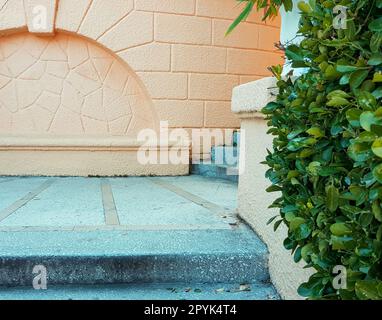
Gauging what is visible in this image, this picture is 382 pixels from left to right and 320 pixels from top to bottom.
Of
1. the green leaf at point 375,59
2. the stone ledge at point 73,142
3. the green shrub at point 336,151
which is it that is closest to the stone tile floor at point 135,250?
the green shrub at point 336,151

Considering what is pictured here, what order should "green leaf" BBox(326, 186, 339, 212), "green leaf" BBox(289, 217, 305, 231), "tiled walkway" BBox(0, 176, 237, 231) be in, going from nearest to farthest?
1. "green leaf" BBox(326, 186, 339, 212)
2. "green leaf" BBox(289, 217, 305, 231)
3. "tiled walkway" BBox(0, 176, 237, 231)

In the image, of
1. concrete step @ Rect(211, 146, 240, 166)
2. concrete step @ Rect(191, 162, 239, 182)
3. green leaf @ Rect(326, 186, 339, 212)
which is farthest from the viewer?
concrete step @ Rect(211, 146, 240, 166)

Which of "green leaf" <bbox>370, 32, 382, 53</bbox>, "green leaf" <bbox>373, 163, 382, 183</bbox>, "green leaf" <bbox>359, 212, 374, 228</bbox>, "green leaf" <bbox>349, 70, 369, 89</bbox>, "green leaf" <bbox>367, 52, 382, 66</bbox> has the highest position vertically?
"green leaf" <bbox>370, 32, 382, 53</bbox>

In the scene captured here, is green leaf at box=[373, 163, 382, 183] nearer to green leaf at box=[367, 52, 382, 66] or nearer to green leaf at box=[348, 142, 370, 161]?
green leaf at box=[348, 142, 370, 161]

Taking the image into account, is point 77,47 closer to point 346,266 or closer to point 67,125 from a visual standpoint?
point 67,125

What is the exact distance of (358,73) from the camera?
2.54 ft

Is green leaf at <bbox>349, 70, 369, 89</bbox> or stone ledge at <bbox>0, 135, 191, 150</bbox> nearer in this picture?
green leaf at <bbox>349, 70, 369, 89</bbox>

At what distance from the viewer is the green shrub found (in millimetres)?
723

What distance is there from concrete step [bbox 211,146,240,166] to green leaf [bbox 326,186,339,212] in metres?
3.29

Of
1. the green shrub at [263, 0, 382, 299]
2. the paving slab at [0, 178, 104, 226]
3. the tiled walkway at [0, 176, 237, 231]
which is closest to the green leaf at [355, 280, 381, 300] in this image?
the green shrub at [263, 0, 382, 299]

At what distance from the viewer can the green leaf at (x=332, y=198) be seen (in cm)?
85

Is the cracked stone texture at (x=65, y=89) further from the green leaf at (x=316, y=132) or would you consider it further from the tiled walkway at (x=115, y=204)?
the green leaf at (x=316, y=132)

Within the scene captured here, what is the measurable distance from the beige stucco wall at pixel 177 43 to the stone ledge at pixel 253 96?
219 cm

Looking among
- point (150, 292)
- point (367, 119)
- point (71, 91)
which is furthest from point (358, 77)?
point (71, 91)
